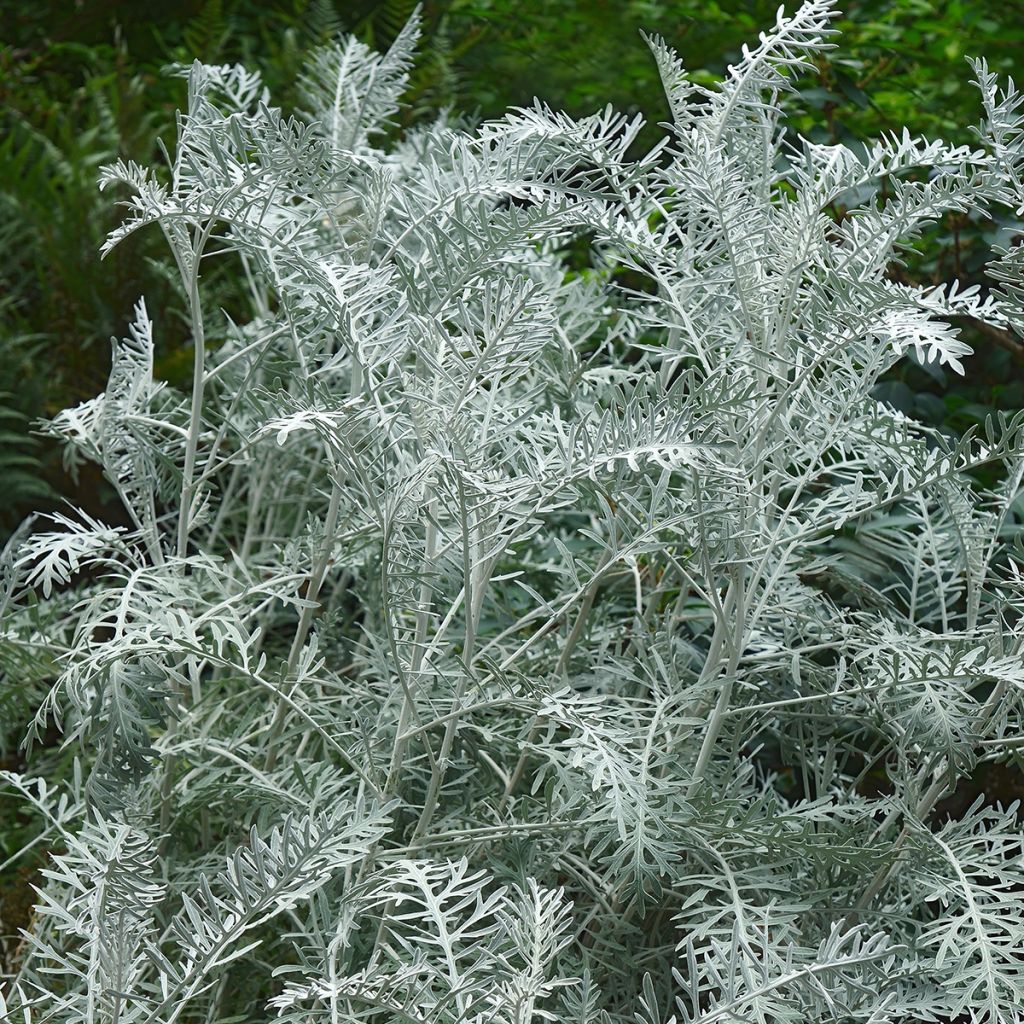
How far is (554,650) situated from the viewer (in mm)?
1728

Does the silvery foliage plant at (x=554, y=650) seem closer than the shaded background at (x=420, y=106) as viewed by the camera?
Yes

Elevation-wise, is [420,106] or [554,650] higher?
[420,106]

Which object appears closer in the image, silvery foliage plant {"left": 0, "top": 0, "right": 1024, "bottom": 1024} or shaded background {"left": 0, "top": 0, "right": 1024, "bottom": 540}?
silvery foliage plant {"left": 0, "top": 0, "right": 1024, "bottom": 1024}

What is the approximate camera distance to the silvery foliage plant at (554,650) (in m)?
1.24

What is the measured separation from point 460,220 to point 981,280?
176cm

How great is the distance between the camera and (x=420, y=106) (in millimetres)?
3789

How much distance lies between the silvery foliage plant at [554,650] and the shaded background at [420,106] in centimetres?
94

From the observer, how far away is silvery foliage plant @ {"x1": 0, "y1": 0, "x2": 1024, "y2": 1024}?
4.07ft

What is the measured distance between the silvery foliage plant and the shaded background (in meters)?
0.94

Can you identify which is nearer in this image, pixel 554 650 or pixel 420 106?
pixel 554 650

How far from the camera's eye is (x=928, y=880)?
134cm

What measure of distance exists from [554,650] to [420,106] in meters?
2.54

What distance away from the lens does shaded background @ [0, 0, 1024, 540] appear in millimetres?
Result: 2725

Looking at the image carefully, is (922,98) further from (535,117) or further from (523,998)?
(523,998)
